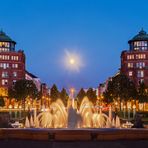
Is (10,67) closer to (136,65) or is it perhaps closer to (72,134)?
(136,65)

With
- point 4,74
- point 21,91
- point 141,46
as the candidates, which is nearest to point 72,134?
point 21,91

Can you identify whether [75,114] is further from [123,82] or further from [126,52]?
[126,52]

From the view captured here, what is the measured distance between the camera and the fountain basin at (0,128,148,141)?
24000mm

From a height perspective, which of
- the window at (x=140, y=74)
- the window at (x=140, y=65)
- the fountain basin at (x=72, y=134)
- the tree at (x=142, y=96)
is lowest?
the fountain basin at (x=72, y=134)

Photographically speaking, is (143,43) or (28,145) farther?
(143,43)

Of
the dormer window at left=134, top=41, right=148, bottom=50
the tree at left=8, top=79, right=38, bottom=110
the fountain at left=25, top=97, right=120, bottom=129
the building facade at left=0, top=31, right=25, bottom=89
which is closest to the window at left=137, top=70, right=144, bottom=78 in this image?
the dormer window at left=134, top=41, right=148, bottom=50

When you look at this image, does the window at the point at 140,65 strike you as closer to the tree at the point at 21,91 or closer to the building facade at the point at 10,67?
the building facade at the point at 10,67

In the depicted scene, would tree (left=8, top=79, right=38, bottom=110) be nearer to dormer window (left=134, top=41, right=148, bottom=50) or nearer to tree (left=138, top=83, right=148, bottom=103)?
tree (left=138, top=83, right=148, bottom=103)

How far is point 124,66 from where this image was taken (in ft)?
582

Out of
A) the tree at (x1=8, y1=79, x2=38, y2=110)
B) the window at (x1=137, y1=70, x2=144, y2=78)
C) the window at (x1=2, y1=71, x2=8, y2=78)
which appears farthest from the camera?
the window at (x1=2, y1=71, x2=8, y2=78)

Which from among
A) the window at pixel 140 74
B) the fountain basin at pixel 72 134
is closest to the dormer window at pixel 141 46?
the window at pixel 140 74

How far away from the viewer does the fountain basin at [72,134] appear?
2400 centimetres

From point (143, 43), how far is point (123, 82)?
225ft

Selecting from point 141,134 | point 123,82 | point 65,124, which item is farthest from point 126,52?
point 141,134
